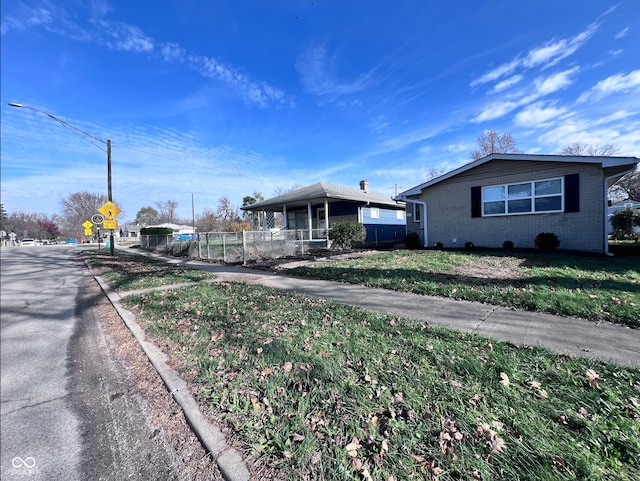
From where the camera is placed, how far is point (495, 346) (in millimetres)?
3189

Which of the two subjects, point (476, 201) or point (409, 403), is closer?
point (409, 403)

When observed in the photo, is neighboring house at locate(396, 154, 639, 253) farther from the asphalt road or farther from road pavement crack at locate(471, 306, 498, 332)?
the asphalt road

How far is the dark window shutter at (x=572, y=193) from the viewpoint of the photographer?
10078mm

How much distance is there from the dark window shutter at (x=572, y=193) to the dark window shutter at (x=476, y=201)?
2755 millimetres

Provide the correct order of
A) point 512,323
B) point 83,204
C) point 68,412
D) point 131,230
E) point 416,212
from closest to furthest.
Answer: point 68,412 → point 512,323 → point 416,212 → point 83,204 → point 131,230

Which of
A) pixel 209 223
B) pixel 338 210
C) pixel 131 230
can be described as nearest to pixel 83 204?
pixel 131 230

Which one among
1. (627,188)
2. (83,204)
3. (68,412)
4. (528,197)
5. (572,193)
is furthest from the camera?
(83,204)

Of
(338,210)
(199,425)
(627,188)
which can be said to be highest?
(627,188)

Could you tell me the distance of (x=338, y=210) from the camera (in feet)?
66.0

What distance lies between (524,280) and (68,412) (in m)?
7.49

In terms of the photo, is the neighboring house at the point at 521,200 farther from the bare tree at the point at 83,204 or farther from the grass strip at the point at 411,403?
the bare tree at the point at 83,204

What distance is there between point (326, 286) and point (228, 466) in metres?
4.98

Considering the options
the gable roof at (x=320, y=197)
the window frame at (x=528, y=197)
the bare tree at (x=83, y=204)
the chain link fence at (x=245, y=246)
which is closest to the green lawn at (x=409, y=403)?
the chain link fence at (x=245, y=246)

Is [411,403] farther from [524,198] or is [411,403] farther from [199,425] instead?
[524,198]
